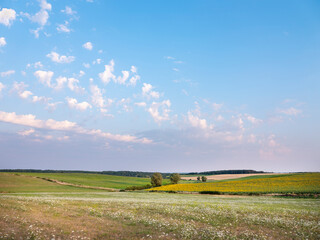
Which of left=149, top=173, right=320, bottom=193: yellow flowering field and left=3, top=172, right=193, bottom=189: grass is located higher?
left=149, top=173, right=320, bottom=193: yellow flowering field

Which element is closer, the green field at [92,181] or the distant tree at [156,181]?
the distant tree at [156,181]

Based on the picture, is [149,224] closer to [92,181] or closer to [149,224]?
[149,224]

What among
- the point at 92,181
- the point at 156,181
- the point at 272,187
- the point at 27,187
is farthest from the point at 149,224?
the point at 92,181

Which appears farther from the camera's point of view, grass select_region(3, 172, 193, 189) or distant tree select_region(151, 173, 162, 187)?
grass select_region(3, 172, 193, 189)

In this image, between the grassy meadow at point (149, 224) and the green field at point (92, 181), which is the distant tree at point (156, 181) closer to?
the green field at point (92, 181)

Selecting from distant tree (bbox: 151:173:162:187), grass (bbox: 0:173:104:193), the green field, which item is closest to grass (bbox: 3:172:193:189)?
the green field

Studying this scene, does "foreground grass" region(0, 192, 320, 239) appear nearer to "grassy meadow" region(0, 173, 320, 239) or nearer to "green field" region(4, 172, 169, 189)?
"grassy meadow" region(0, 173, 320, 239)

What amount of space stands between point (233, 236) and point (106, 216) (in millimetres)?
10994

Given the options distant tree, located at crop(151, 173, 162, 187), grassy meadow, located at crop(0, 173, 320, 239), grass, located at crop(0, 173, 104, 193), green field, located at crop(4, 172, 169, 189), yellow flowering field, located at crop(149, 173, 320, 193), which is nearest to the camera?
grassy meadow, located at crop(0, 173, 320, 239)

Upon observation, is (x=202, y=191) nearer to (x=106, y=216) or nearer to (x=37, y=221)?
(x=106, y=216)

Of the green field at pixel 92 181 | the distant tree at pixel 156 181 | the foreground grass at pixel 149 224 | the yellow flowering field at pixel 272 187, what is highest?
the foreground grass at pixel 149 224

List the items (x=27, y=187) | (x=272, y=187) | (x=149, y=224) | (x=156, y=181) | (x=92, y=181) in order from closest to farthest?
(x=149, y=224) → (x=272, y=187) → (x=27, y=187) → (x=156, y=181) → (x=92, y=181)

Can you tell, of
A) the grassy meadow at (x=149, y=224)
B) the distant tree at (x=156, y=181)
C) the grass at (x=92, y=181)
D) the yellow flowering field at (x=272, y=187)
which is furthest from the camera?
the grass at (x=92, y=181)

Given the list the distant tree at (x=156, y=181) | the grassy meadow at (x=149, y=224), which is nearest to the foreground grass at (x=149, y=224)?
the grassy meadow at (x=149, y=224)
